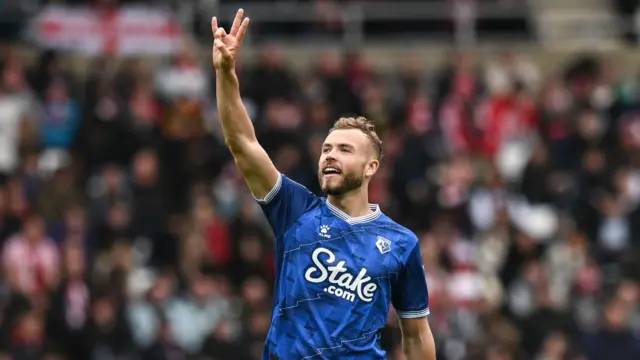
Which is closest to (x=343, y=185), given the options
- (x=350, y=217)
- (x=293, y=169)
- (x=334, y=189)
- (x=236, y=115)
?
(x=334, y=189)

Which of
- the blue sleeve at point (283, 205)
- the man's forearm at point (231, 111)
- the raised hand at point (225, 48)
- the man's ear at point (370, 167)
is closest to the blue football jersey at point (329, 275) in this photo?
the blue sleeve at point (283, 205)

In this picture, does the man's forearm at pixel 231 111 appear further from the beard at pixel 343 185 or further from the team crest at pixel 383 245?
the team crest at pixel 383 245

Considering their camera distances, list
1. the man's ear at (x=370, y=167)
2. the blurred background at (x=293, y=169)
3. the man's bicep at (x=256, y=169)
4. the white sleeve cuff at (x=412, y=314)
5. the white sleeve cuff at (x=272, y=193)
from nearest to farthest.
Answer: the man's bicep at (x=256, y=169)
the white sleeve cuff at (x=272, y=193)
the man's ear at (x=370, y=167)
the white sleeve cuff at (x=412, y=314)
the blurred background at (x=293, y=169)

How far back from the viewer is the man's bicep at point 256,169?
23.7 ft

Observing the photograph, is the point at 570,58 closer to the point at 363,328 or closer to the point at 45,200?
the point at 45,200

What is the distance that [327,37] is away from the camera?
20.2 m

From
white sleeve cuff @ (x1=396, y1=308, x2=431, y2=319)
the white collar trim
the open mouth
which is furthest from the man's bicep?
white sleeve cuff @ (x1=396, y1=308, x2=431, y2=319)

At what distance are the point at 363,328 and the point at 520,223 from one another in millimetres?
9898

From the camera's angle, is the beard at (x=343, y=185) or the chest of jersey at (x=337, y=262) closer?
the chest of jersey at (x=337, y=262)

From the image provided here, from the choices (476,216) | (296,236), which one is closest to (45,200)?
(476,216)

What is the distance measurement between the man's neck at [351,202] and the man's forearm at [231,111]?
0.61m

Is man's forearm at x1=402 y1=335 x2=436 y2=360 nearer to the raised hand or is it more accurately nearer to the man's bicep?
the man's bicep

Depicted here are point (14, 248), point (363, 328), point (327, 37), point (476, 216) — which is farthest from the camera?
point (327, 37)

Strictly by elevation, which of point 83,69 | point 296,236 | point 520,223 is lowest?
point 520,223
